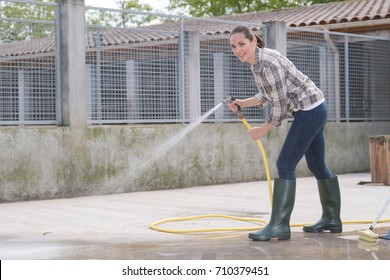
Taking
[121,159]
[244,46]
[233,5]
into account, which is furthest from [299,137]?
[233,5]

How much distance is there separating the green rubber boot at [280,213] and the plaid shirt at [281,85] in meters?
0.53

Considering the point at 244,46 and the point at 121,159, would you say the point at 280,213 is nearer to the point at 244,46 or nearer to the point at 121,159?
the point at 244,46

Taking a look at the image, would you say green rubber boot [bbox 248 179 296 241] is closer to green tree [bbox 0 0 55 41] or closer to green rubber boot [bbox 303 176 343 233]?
green rubber boot [bbox 303 176 343 233]

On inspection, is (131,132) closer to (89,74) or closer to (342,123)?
(89,74)

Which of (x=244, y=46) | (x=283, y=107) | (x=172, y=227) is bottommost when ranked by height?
(x=172, y=227)

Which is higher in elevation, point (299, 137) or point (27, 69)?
point (27, 69)

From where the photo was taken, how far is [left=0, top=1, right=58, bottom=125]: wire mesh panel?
35.9 ft

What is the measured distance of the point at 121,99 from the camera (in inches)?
488

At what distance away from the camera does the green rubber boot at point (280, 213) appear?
687cm

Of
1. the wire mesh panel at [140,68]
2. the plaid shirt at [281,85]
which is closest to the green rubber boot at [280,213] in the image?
the plaid shirt at [281,85]

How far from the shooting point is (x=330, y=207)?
291 inches

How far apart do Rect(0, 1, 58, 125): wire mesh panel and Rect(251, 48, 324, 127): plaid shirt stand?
4.96m

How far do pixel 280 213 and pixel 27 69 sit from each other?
5.44m

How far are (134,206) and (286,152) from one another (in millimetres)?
3727
